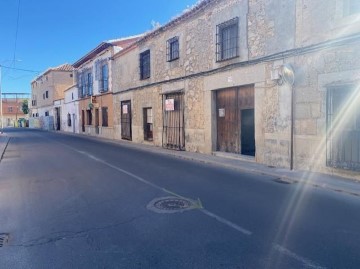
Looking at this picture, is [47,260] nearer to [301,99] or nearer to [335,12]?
[301,99]

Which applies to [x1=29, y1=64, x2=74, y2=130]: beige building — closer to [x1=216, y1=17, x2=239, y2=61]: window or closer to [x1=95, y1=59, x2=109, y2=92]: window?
[x1=95, y1=59, x2=109, y2=92]: window

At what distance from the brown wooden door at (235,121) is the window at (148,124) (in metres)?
6.50

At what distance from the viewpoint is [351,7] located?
7.38 m

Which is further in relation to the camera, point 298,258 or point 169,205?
point 169,205

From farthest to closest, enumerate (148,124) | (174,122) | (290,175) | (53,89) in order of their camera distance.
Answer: (53,89) → (148,124) → (174,122) → (290,175)

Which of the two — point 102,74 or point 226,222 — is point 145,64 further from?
point 226,222

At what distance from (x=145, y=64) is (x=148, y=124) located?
3648mm

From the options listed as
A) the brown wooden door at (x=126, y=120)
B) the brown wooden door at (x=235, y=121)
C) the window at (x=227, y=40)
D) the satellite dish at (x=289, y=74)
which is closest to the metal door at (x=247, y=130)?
the brown wooden door at (x=235, y=121)

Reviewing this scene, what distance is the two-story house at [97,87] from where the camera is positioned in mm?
23375

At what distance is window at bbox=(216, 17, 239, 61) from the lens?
11023 mm

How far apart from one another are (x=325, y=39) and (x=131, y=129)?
46.3ft

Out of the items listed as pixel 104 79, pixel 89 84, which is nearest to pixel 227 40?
pixel 104 79

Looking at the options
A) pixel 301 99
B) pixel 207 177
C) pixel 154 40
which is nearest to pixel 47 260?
pixel 207 177

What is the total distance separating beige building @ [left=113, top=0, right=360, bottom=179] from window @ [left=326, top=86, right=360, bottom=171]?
2cm
